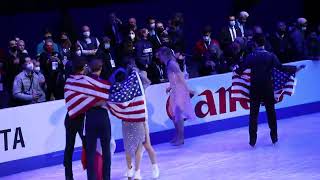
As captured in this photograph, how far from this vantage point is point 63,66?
1419 cm

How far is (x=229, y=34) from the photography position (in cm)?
1767

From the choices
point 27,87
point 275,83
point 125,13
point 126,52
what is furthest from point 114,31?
point 275,83

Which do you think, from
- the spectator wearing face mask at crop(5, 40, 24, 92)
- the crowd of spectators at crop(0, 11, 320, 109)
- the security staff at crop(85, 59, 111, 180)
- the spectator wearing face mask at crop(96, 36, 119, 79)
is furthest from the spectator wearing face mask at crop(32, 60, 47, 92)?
the security staff at crop(85, 59, 111, 180)

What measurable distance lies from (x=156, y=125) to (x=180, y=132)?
52cm

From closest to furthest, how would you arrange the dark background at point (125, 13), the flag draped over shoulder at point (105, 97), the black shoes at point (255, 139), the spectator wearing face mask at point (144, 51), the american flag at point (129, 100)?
the flag draped over shoulder at point (105, 97) < the american flag at point (129, 100) < the black shoes at point (255, 139) < the spectator wearing face mask at point (144, 51) < the dark background at point (125, 13)

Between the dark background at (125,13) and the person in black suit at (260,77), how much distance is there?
17.5ft

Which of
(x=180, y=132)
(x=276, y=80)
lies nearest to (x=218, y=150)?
(x=180, y=132)

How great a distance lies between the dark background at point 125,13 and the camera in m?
17.5

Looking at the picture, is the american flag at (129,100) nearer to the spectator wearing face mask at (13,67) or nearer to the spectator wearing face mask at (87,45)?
the spectator wearing face mask at (13,67)

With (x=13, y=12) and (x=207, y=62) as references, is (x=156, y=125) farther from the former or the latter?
(x=13, y=12)

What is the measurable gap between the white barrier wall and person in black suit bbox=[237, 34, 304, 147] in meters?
1.69

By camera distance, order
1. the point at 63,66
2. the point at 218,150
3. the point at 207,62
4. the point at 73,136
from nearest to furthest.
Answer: the point at 73,136 → the point at 218,150 → the point at 63,66 → the point at 207,62

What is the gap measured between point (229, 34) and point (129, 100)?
7.96 m

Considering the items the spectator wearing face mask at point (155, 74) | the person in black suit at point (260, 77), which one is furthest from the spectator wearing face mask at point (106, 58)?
the person in black suit at point (260, 77)
